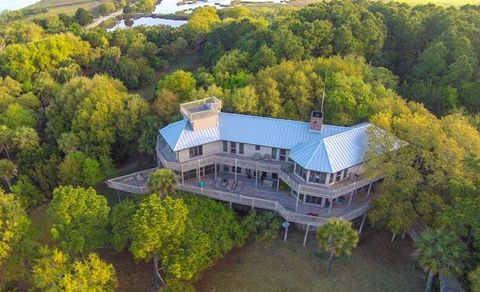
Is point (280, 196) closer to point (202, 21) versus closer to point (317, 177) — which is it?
point (317, 177)

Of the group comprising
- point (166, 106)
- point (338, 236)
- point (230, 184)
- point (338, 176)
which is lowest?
point (230, 184)

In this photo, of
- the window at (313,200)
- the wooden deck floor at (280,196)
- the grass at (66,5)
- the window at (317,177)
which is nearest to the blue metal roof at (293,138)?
the window at (317,177)

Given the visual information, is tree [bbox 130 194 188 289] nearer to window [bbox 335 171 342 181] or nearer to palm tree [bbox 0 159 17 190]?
window [bbox 335 171 342 181]

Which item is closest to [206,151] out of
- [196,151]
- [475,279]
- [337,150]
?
[196,151]

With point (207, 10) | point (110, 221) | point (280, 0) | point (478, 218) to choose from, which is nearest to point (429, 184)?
point (478, 218)

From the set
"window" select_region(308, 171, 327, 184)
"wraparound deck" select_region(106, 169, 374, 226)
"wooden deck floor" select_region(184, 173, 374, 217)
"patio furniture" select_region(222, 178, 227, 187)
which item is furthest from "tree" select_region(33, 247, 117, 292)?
"window" select_region(308, 171, 327, 184)
